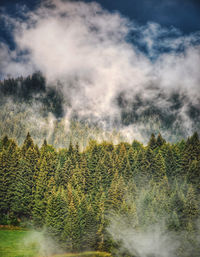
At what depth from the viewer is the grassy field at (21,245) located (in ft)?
128

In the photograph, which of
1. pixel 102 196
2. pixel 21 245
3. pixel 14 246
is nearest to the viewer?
pixel 14 246

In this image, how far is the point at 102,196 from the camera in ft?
186

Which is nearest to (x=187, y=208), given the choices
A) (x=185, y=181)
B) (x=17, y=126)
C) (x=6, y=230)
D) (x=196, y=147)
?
(x=185, y=181)

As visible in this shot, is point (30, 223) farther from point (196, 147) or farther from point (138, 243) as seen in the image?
point (196, 147)

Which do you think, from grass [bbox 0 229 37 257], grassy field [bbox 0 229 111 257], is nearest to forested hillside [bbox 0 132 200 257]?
grassy field [bbox 0 229 111 257]

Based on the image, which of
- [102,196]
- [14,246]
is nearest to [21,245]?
[14,246]

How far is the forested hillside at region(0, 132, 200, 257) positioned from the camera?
153 ft

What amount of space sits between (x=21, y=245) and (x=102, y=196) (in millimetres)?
21919

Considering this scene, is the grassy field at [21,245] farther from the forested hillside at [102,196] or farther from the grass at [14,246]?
the forested hillside at [102,196]

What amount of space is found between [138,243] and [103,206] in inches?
468

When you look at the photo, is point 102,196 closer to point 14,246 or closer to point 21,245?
point 21,245

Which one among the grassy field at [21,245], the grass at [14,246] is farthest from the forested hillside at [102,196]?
the grass at [14,246]

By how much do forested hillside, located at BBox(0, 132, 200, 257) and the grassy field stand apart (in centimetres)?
232

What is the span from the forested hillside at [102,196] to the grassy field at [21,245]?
232 cm
